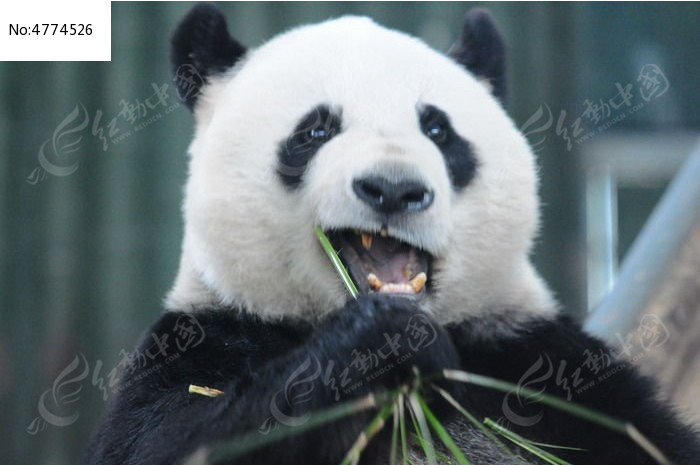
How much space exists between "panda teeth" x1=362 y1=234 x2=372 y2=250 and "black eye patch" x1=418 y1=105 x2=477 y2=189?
34cm

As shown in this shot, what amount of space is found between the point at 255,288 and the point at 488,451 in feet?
2.67

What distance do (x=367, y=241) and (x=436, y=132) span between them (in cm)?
44

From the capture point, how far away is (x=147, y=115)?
612cm

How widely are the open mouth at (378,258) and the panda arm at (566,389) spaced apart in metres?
0.33

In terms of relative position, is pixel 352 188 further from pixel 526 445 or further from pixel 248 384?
pixel 526 445

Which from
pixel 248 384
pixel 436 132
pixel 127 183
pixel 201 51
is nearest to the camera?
pixel 248 384

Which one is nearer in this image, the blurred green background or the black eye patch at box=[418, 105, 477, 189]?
the black eye patch at box=[418, 105, 477, 189]

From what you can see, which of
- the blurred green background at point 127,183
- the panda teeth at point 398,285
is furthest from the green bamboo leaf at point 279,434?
the blurred green background at point 127,183

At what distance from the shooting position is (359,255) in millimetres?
2764

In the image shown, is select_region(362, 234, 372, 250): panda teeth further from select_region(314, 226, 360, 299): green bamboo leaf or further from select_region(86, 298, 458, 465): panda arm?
select_region(86, 298, 458, 465): panda arm

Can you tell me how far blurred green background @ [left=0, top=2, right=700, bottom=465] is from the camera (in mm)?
5949

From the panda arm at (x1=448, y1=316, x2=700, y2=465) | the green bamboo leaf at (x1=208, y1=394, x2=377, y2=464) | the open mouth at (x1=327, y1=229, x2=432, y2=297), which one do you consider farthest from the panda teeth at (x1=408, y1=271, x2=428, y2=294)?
the green bamboo leaf at (x1=208, y1=394, x2=377, y2=464)

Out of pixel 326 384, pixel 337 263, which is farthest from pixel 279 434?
pixel 337 263

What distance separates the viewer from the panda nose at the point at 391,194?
2.58m
